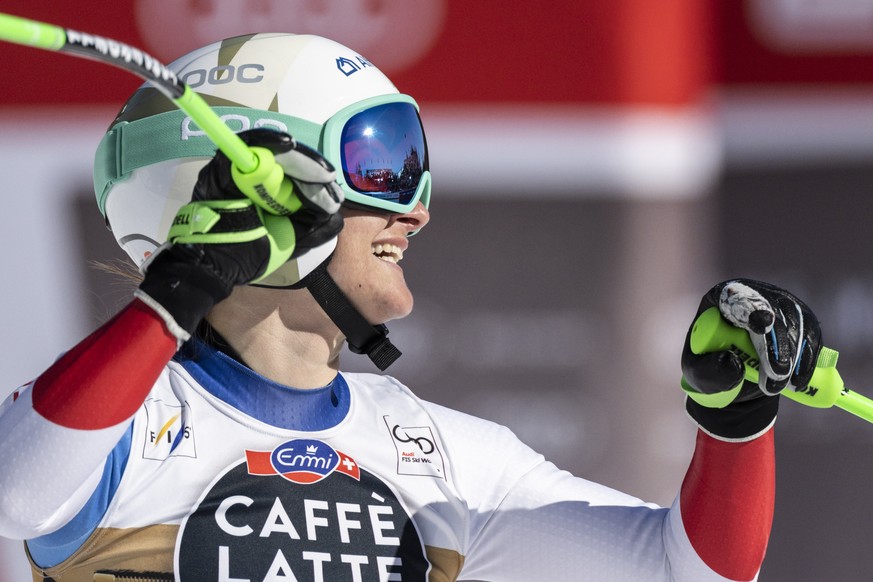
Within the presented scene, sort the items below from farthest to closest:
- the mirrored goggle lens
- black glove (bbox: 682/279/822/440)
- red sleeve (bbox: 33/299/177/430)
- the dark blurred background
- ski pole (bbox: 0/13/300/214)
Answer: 1. the dark blurred background
2. the mirrored goggle lens
3. black glove (bbox: 682/279/822/440)
4. red sleeve (bbox: 33/299/177/430)
5. ski pole (bbox: 0/13/300/214)

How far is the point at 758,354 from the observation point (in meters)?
1.80

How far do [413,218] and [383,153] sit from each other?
5.6 inches

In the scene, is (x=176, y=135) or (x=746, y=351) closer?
(x=746, y=351)

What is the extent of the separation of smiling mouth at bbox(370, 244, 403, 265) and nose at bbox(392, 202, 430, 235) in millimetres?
41

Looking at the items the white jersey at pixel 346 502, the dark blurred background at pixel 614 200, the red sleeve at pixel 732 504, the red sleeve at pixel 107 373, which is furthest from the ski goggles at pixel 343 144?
the dark blurred background at pixel 614 200

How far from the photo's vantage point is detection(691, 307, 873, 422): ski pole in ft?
5.96

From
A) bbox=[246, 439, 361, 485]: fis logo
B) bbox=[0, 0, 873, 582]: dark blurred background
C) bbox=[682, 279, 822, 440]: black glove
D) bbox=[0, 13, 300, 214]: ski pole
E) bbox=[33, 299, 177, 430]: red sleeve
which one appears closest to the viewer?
bbox=[0, 13, 300, 214]: ski pole

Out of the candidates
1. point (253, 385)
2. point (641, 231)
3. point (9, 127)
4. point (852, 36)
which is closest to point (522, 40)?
point (641, 231)

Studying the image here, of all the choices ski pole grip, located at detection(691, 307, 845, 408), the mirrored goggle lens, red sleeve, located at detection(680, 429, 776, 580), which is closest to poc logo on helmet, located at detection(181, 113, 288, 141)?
the mirrored goggle lens

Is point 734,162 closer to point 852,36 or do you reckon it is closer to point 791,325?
point 852,36

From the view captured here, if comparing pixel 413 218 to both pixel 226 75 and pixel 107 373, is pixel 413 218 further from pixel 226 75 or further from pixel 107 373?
pixel 107 373

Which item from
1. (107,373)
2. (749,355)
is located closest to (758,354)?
(749,355)

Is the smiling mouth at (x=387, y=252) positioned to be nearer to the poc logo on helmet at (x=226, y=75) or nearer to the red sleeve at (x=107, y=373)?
the poc logo on helmet at (x=226, y=75)

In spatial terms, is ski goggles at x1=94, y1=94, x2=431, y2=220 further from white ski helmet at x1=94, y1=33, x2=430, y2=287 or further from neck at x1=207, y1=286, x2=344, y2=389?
neck at x1=207, y1=286, x2=344, y2=389
